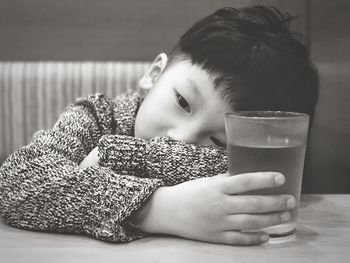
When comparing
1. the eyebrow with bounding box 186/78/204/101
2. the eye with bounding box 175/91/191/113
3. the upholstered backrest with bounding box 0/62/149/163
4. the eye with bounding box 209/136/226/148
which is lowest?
the upholstered backrest with bounding box 0/62/149/163

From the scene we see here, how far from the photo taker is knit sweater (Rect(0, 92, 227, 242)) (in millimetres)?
581

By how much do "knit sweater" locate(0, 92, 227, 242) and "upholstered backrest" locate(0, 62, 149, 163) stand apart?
31.4 inches

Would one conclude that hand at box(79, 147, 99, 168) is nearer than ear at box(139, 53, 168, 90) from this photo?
Yes

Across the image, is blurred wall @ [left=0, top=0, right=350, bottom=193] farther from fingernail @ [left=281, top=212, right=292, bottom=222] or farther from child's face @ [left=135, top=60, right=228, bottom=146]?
fingernail @ [left=281, top=212, right=292, bottom=222]

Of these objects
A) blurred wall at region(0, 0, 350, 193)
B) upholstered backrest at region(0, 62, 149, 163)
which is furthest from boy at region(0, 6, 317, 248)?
blurred wall at region(0, 0, 350, 193)

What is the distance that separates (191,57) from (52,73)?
0.86 meters

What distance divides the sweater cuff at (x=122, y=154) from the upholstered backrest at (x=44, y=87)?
0.91 m

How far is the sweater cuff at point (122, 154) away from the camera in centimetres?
66

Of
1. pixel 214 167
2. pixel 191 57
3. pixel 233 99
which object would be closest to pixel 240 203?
pixel 214 167

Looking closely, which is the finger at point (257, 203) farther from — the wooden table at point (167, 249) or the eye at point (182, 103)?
the eye at point (182, 103)

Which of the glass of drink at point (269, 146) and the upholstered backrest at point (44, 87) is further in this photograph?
the upholstered backrest at point (44, 87)

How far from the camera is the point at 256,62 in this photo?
79cm

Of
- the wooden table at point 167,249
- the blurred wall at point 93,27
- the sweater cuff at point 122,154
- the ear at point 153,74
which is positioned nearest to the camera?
the wooden table at point 167,249

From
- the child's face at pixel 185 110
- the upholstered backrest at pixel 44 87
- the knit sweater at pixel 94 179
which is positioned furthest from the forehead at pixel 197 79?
the upholstered backrest at pixel 44 87
